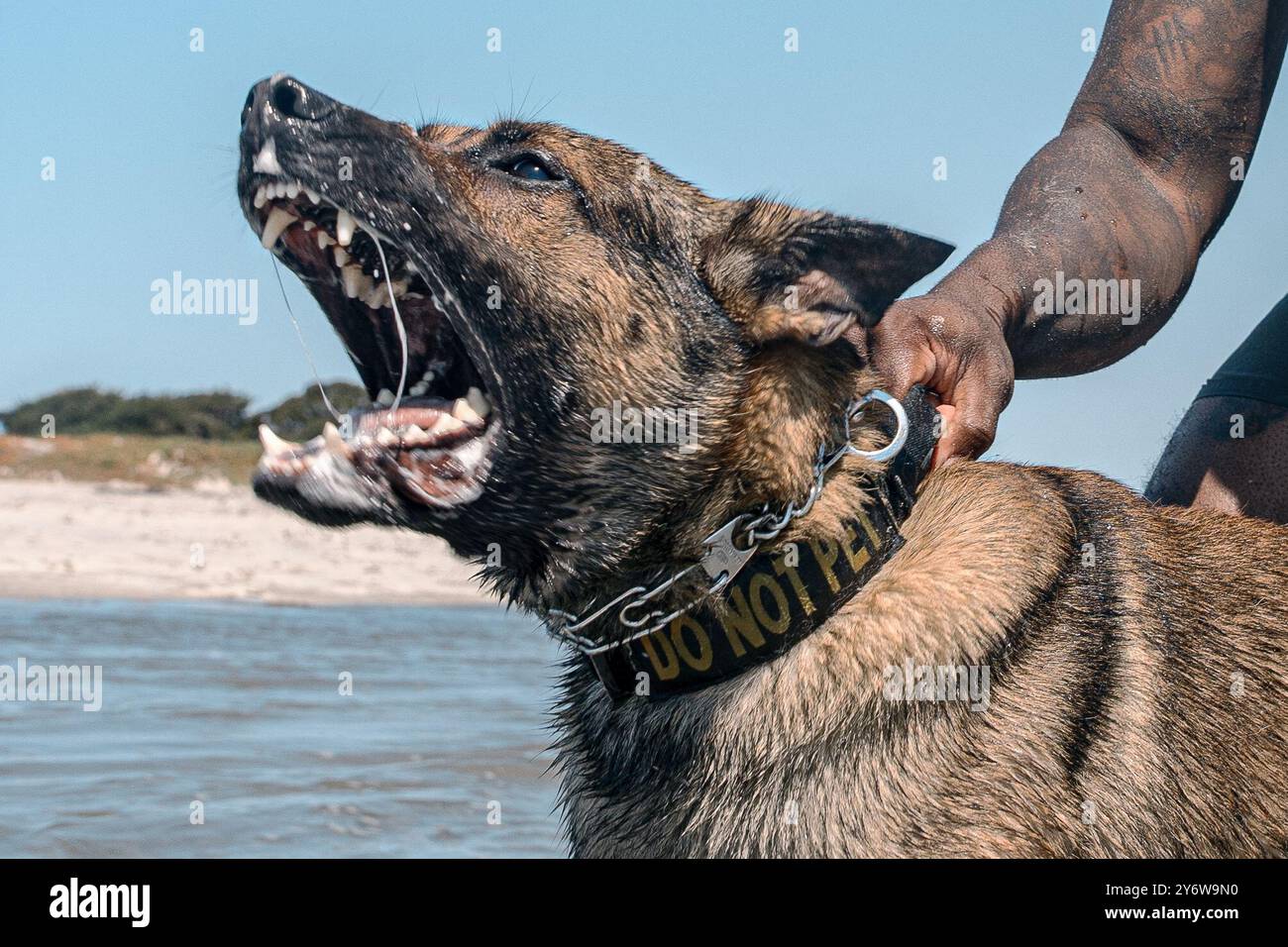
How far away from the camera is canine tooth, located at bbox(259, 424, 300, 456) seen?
320 centimetres

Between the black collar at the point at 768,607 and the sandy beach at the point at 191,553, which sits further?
the sandy beach at the point at 191,553

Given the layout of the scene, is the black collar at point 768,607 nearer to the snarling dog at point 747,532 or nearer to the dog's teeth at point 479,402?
the snarling dog at point 747,532

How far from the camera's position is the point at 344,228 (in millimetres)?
3236

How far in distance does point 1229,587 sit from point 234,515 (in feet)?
61.4

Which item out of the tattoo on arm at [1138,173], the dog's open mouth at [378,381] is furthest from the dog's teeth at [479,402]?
the tattoo on arm at [1138,173]

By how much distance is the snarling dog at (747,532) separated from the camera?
112 inches

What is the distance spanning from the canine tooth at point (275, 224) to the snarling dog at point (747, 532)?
2 cm

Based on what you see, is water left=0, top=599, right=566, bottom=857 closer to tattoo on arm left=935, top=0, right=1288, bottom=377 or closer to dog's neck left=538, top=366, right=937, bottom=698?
dog's neck left=538, top=366, right=937, bottom=698

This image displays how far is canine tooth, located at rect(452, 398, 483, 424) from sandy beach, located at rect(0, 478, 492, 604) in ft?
35.9

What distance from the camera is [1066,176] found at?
3.86 m

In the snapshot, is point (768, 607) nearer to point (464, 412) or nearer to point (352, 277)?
point (464, 412)

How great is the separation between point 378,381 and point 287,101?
783 millimetres

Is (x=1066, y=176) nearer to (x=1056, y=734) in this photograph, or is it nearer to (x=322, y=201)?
(x=1056, y=734)
